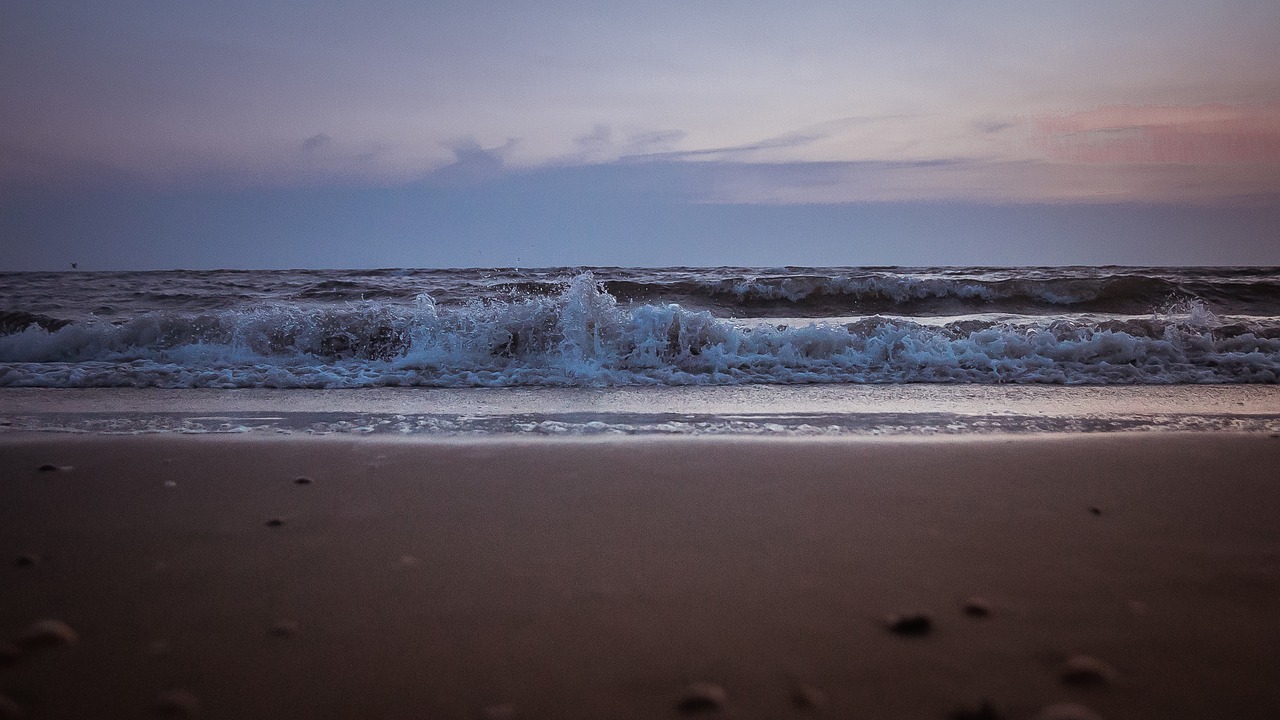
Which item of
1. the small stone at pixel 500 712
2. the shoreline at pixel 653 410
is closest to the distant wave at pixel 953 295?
the shoreline at pixel 653 410

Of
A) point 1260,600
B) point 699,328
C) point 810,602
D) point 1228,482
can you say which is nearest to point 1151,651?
point 1260,600

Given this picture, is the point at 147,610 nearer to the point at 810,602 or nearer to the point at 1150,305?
the point at 810,602

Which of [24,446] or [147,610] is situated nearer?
[147,610]

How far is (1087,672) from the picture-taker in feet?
4.54

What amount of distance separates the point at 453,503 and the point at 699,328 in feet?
14.0

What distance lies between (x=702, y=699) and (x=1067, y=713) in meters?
0.62

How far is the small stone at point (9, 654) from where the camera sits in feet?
4.70

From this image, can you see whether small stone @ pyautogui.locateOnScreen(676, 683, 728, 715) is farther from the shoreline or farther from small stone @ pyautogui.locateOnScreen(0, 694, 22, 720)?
the shoreline

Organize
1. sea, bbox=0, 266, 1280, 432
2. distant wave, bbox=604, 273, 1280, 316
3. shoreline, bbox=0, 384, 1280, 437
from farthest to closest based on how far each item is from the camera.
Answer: distant wave, bbox=604, 273, 1280, 316, sea, bbox=0, 266, 1280, 432, shoreline, bbox=0, 384, 1280, 437

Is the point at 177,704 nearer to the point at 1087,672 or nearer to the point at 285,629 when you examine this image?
the point at 285,629

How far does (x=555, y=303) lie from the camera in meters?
6.73

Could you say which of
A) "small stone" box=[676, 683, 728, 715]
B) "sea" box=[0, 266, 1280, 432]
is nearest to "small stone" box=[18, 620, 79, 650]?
"small stone" box=[676, 683, 728, 715]

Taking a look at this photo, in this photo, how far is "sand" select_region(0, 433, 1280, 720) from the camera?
1340mm

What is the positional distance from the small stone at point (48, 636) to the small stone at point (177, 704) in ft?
1.25
